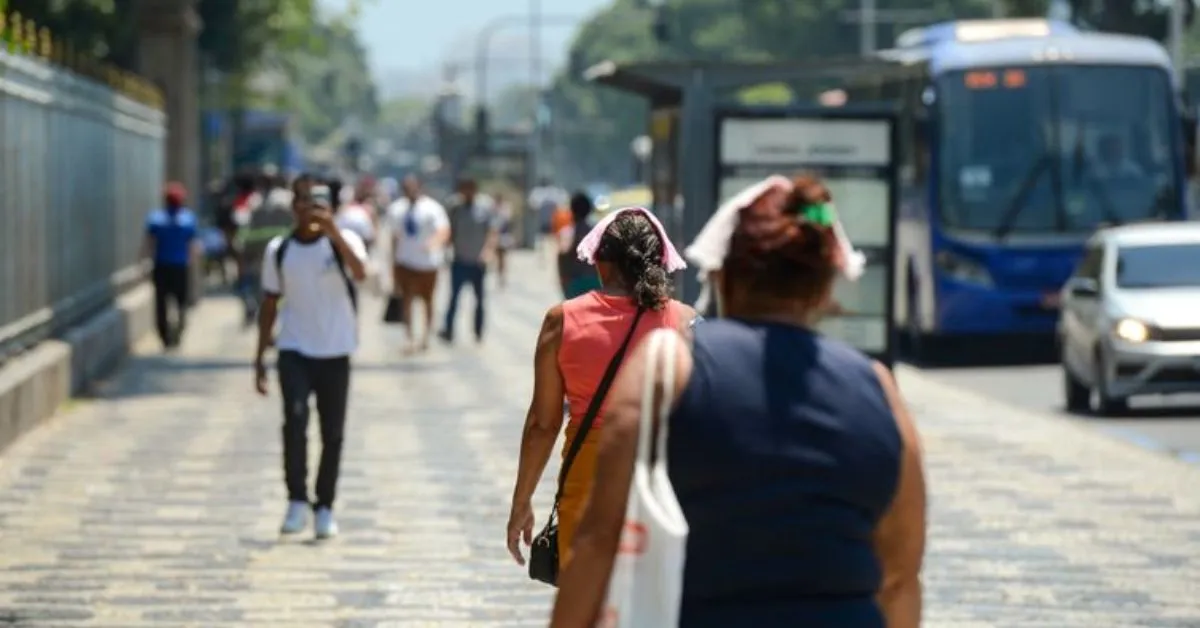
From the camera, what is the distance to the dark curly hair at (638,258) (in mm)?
7637

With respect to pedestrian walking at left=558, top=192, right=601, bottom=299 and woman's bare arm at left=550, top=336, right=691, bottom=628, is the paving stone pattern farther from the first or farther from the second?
woman's bare arm at left=550, top=336, right=691, bottom=628

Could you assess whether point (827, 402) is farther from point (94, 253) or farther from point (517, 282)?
point (517, 282)

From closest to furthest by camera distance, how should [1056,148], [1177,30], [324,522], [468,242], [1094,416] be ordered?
[324,522] < [1094,416] < [468,242] < [1056,148] < [1177,30]

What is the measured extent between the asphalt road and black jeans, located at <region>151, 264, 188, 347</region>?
274 inches

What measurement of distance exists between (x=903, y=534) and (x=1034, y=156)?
79.0ft

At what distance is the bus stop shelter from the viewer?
60.7 ft

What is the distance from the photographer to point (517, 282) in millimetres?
51688

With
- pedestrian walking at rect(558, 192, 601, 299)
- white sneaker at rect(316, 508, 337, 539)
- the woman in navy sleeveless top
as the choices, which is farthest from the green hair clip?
pedestrian walking at rect(558, 192, 601, 299)

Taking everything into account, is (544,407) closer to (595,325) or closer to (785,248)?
(595,325)

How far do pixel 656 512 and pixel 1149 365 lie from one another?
16.0m

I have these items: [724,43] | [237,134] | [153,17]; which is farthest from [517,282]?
[724,43]

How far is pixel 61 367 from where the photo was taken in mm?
20188

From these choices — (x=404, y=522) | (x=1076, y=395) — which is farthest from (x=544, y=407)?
(x=1076, y=395)

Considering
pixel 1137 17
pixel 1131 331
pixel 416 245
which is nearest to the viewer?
pixel 1131 331
